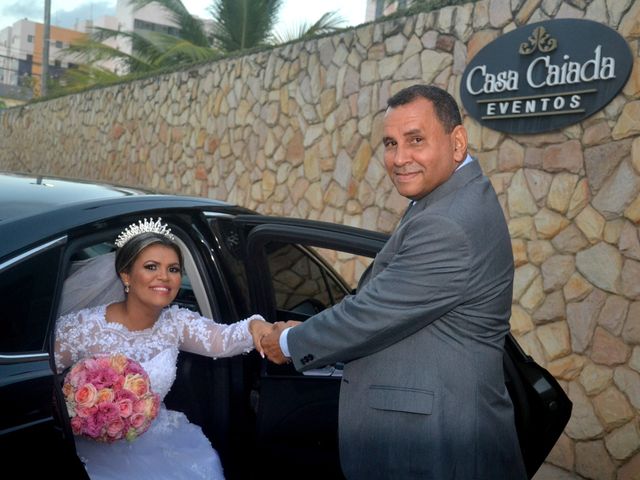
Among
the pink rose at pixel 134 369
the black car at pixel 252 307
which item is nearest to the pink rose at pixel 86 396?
the pink rose at pixel 134 369

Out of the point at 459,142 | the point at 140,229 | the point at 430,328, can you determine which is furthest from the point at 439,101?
the point at 140,229

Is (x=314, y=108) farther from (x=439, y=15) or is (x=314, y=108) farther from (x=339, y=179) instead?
(x=439, y=15)

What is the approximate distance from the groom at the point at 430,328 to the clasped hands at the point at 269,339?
344mm

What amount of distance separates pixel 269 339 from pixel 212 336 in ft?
0.99

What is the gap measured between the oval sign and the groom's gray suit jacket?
325 centimetres

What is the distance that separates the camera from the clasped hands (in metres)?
2.62

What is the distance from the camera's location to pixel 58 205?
2236 mm

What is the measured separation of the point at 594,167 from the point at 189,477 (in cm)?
365

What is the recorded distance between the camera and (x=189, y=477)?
107 inches

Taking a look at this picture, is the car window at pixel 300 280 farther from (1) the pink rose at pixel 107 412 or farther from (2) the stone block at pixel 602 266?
(2) the stone block at pixel 602 266

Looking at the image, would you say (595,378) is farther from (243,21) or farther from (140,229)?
(243,21)

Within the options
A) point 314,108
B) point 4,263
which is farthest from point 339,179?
point 4,263

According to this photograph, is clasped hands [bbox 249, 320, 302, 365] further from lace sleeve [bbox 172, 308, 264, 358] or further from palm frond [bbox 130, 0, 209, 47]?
palm frond [bbox 130, 0, 209, 47]

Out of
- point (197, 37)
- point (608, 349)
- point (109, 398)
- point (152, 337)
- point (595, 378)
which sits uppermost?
point (197, 37)
